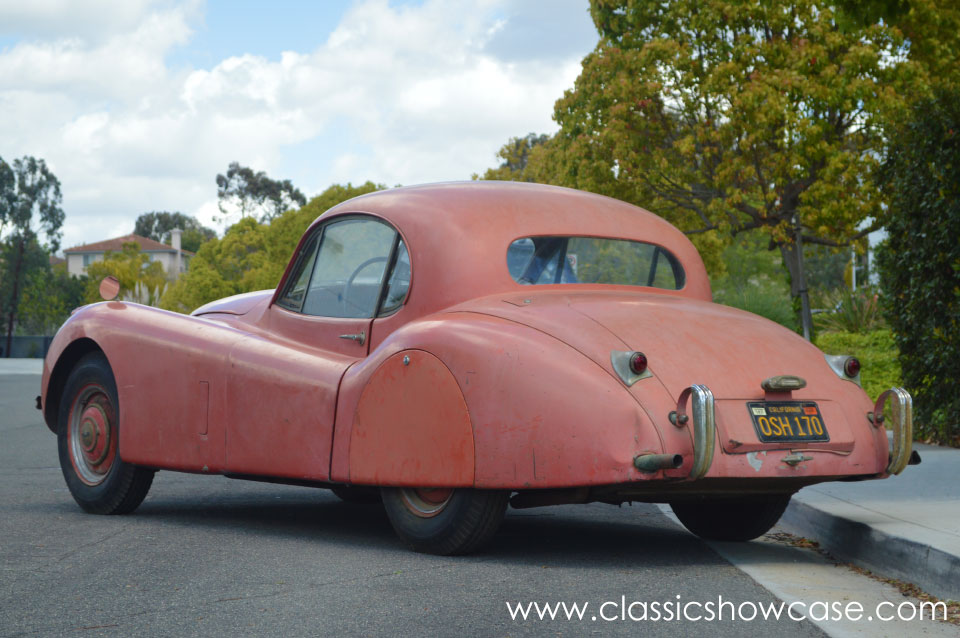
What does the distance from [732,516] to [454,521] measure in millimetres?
1715

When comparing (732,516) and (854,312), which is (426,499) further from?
(854,312)

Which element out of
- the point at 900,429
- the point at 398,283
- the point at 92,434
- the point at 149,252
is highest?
the point at 149,252

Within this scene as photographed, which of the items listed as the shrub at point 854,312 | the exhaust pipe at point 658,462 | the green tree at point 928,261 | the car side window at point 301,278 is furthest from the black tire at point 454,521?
the shrub at point 854,312

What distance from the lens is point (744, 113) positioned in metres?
20.9

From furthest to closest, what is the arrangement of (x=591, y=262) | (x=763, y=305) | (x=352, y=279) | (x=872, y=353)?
(x=763, y=305), (x=872, y=353), (x=352, y=279), (x=591, y=262)

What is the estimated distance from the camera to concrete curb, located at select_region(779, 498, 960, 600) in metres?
4.61

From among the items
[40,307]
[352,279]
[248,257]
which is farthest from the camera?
[40,307]

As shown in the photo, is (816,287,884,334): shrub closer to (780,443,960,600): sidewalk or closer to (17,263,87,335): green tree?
(780,443,960,600): sidewalk

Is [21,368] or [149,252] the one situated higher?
[149,252]

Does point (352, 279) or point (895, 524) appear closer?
point (895, 524)

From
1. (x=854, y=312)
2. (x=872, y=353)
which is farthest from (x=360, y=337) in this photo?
(x=854, y=312)

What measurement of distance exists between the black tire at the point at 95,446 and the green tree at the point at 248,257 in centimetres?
4321

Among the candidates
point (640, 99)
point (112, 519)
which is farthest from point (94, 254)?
point (112, 519)

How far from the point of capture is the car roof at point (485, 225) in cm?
565
